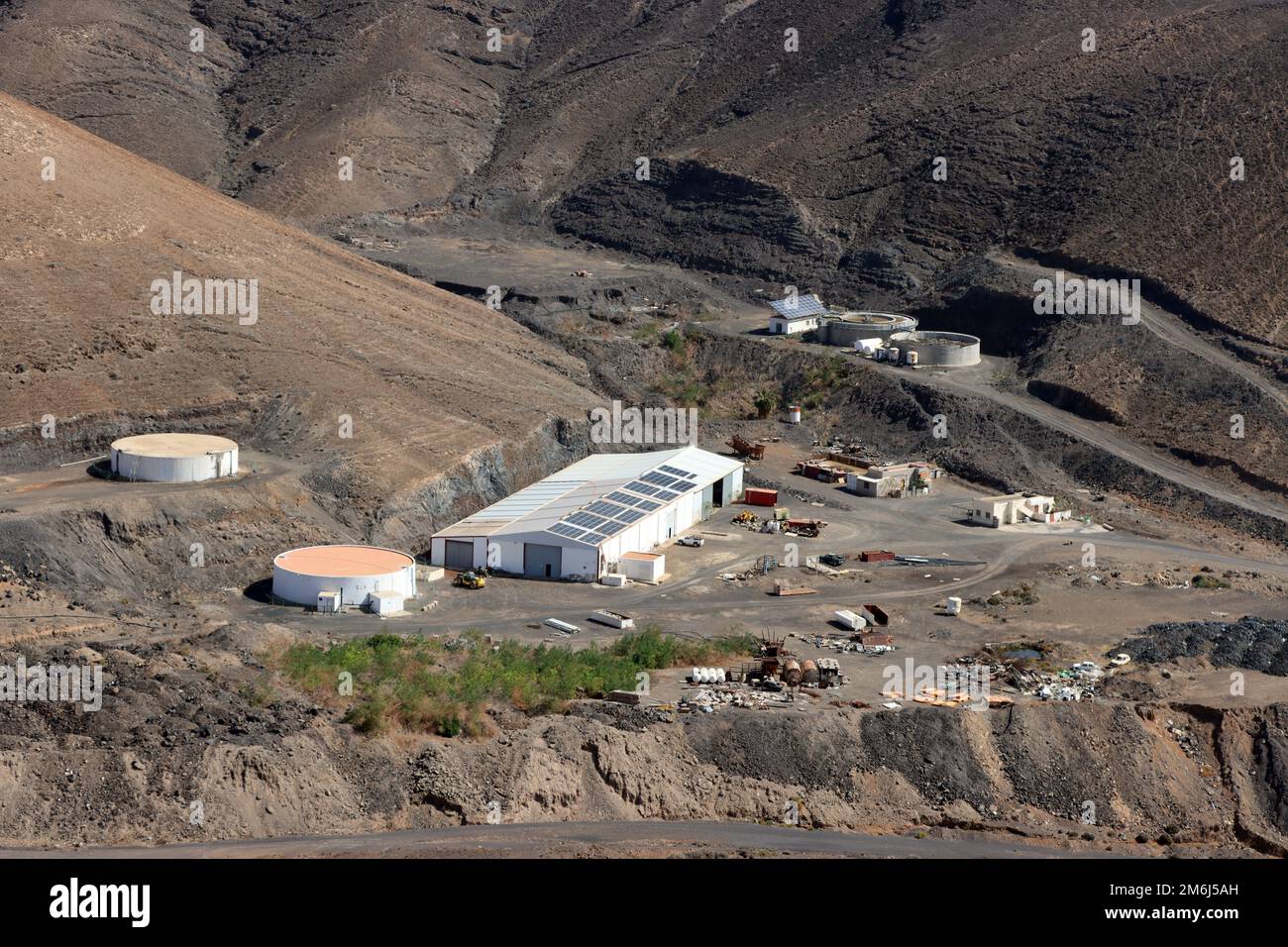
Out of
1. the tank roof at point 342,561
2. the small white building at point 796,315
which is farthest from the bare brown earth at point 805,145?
the tank roof at point 342,561

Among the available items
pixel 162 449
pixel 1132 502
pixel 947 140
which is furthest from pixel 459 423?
pixel 947 140

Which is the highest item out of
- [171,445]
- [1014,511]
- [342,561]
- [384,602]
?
[171,445]

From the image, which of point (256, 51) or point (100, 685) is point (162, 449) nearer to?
point (100, 685)

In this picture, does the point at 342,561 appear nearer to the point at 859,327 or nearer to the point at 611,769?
the point at 611,769

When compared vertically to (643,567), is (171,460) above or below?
above

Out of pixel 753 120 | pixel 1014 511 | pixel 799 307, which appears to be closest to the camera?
pixel 1014 511

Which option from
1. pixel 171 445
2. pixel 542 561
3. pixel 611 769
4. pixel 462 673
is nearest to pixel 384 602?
pixel 542 561

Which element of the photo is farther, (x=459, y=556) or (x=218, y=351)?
(x=218, y=351)
